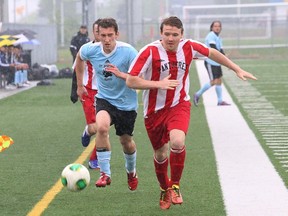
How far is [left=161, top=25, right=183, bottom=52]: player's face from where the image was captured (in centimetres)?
893

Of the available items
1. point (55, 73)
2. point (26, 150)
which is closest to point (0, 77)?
point (55, 73)

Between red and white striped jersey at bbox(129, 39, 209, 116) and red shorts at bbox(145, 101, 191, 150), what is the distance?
0.18ft

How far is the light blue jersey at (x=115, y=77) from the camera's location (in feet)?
32.6

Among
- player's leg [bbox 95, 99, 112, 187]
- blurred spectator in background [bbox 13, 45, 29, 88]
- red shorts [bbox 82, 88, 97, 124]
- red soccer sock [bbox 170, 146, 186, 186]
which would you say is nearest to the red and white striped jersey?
red soccer sock [bbox 170, 146, 186, 186]

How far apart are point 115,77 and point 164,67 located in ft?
3.47

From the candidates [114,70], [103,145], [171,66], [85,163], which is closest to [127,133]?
[103,145]

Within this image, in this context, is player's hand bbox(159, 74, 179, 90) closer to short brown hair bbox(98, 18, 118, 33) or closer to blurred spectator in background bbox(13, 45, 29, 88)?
short brown hair bbox(98, 18, 118, 33)

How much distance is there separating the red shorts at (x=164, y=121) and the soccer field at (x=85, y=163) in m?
0.64

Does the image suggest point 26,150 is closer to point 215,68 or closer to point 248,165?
point 248,165

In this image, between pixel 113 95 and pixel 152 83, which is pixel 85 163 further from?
pixel 152 83

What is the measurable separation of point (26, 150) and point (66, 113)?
6.61 metres

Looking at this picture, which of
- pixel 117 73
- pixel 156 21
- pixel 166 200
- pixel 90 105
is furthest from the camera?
pixel 156 21

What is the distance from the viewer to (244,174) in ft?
36.9

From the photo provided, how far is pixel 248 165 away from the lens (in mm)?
12031
